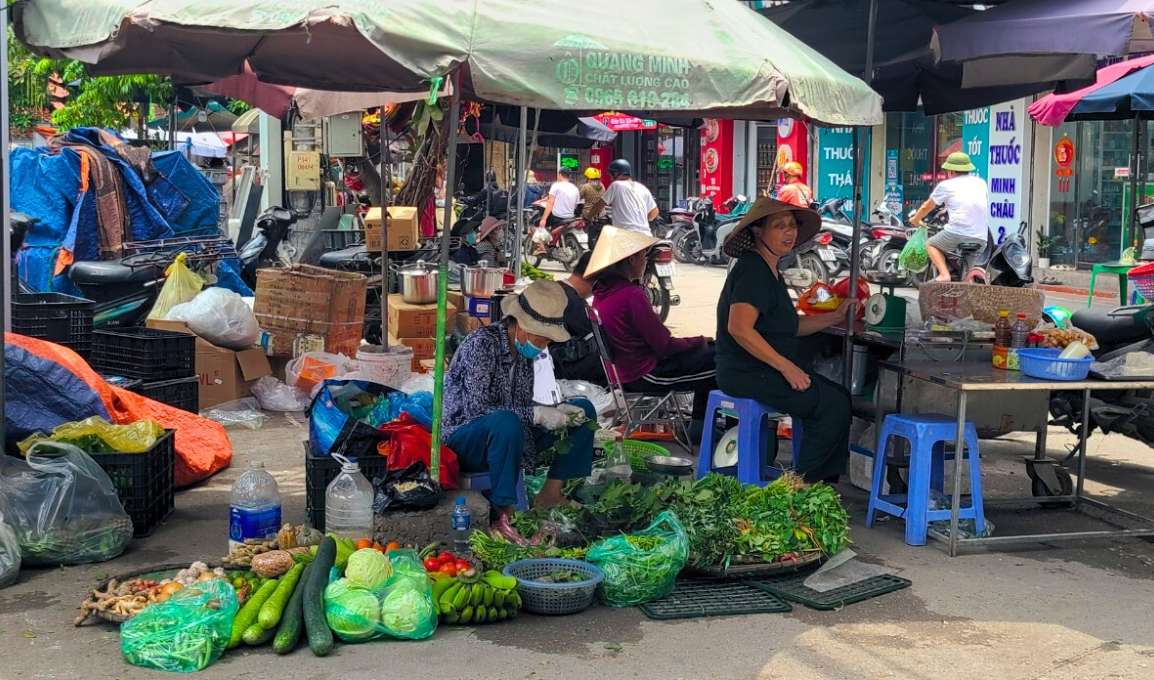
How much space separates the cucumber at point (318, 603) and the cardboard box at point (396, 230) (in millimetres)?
6397

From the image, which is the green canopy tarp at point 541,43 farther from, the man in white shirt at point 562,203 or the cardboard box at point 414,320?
the man in white shirt at point 562,203

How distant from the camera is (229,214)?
2117 cm

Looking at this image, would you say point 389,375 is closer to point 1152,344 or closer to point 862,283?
point 862,283

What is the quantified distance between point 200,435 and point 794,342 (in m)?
3.33

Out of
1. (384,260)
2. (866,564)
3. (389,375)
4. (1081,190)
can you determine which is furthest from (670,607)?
(1081,190)

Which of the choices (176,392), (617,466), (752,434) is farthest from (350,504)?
(176,392)

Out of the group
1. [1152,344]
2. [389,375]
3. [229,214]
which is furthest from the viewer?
[229,214]

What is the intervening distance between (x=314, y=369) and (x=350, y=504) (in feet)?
12.5

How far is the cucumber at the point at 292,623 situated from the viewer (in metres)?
4.34

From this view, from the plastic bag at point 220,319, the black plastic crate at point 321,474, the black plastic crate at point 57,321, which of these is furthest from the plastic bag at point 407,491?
the plastic bag at point 220,319

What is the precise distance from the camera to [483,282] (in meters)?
10.3

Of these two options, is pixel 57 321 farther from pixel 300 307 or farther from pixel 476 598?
pixel 476 598

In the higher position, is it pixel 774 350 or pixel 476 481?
pixel 774 350

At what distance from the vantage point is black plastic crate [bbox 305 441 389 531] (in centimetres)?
541
